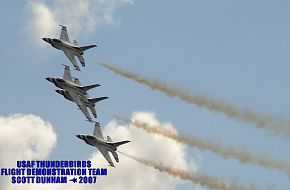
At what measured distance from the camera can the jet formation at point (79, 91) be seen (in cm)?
12375

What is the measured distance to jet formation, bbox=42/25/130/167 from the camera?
124 meters

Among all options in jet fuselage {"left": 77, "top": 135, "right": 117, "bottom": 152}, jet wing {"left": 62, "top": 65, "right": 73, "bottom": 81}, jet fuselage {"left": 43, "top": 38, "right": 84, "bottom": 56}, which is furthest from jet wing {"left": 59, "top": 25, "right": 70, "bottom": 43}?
jet fuselage {"left": 77, "top": 135, "right": 117, "bottom": 152}

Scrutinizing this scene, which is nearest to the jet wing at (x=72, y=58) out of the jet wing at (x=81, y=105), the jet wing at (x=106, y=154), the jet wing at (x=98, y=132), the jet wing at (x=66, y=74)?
the jet wing at (x=66, y=74)

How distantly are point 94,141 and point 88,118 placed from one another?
501cm

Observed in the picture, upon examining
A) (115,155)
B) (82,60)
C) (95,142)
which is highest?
(82,60)

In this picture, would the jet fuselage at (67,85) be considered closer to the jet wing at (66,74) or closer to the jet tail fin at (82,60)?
the jet wing at (66,74)

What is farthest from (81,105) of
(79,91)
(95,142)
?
(95,142)

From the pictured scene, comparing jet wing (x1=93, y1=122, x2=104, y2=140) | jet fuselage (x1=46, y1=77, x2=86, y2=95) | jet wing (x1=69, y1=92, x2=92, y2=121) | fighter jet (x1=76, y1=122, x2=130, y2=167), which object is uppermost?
jet fuselage (x1=46, y1=77, x2=86, y2=95)

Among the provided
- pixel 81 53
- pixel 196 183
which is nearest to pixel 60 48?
pixel 81 53

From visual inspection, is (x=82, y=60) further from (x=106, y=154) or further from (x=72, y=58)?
(x=106, y=154)

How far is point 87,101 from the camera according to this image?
416 ft

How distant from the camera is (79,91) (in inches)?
4911

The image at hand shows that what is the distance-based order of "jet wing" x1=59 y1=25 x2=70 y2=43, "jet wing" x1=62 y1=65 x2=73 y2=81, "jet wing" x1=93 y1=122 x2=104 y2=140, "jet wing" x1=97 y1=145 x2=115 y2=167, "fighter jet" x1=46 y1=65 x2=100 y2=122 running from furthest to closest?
"jet wing" x1=93 y1=122 x2=104 y2=140, "jet wing" x1=59 y1=25 x2=70 y2=43, "jet wing" x1=62 y1=65 x2=73 y2=81, "jet wing" x1=97 y1=145 x2=115 y2=167, "fighter jet" x1=46 y1=65 x2=100 y2=122

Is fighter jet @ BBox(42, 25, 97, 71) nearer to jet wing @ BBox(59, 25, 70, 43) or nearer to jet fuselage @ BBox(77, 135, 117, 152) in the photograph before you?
jet wing @ BBox(59, 25, 70, 43)
